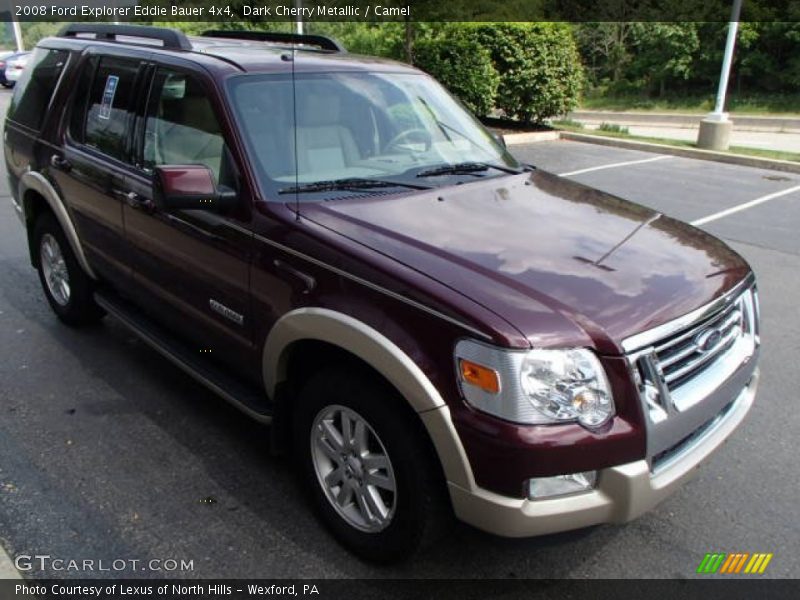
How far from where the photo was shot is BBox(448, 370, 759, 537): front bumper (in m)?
2.21

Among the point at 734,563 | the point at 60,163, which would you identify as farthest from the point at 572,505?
the point at 60,163

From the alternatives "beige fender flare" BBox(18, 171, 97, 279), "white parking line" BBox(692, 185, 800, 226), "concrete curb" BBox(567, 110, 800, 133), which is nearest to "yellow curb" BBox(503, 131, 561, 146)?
"white parking line" BBox(692, 185, 800, 226)

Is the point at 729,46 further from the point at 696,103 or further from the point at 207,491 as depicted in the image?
the point at 696,103

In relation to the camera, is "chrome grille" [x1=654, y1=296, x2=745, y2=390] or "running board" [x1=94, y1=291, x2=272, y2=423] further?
"running board" [x1=94, y1=291, x2=272, y2=423]

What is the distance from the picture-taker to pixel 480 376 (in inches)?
86.4

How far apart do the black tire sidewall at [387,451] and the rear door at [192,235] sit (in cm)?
47

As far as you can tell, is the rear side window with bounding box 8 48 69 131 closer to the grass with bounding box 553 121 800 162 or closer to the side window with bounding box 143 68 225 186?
the side window with bounding box 143 68 225 186

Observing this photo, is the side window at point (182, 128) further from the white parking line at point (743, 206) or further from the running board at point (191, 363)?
the white parking line at point (743, 206)

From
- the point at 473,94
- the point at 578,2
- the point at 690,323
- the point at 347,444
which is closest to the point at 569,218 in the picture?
the point at 690,323

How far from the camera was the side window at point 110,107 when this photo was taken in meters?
3.83

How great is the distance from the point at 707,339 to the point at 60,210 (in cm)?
383

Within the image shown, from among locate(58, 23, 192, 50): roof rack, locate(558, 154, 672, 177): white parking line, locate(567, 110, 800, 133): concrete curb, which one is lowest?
locate(567, 110, 800, 133): concrete curb

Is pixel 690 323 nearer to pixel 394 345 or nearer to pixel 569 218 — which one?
pixel 569 218

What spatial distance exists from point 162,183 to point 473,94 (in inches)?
504
